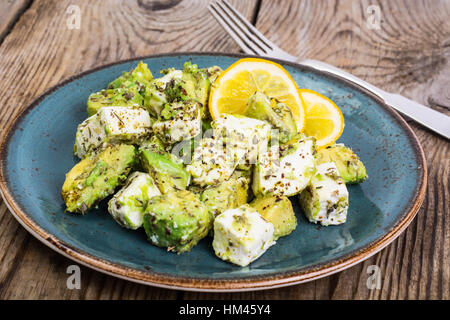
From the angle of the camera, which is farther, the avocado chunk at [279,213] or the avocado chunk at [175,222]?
the avocado chunk at [279,213]

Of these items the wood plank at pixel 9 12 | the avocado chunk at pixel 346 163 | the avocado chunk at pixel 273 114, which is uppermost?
the avocado chunk at pixel 273 114

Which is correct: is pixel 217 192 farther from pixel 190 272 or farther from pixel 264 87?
pixel 264 87

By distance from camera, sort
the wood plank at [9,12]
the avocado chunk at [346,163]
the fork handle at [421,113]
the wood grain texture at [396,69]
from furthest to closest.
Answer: the wood plank at [9,12] < the fork handle at [421,113] < the avocado chunk at [346,163] < the wood grain texture at [396,69]

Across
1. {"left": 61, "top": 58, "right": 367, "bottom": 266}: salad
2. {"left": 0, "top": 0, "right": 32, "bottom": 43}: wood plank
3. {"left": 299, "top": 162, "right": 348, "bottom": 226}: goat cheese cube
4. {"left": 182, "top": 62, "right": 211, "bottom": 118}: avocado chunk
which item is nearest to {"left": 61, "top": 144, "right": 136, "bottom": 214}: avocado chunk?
{"left": 61, "top": 58, "right": 367, "bottom": 266}: salad

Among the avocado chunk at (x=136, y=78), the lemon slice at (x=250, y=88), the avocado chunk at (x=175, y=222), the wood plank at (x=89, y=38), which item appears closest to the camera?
the avocado chunk at (x=175, y=222)

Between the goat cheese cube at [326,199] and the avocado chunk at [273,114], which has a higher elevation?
the avocado chunk at [273,114]

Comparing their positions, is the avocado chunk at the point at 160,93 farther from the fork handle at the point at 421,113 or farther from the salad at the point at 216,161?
the fork handle at the point at 421,113

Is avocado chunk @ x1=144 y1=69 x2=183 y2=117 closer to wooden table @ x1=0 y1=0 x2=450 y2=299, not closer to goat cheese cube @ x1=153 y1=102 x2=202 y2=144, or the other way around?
goat cheese cube @ x1=153 y1=102 x2=202 y2=144

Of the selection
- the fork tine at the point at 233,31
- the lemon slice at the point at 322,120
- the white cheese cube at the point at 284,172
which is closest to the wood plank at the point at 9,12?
the fork tine at the point at 233,31
